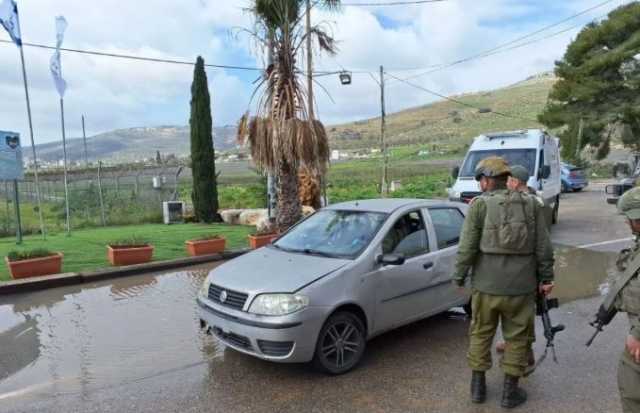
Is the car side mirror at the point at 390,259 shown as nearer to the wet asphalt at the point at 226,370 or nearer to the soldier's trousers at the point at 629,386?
the wet asphalt at the point at 226,370

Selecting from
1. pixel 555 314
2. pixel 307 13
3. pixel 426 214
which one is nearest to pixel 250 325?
pixel 426 214

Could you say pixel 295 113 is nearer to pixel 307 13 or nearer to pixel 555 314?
pixel 307 13

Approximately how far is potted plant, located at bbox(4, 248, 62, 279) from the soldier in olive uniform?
330 inches

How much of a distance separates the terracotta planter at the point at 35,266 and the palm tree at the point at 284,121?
429 cm

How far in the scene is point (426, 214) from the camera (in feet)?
17.9

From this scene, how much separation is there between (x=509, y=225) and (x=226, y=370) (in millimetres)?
2809

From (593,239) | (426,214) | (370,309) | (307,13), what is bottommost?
(593,239)

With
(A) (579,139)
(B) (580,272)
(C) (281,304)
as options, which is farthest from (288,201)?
(A) (579,139)

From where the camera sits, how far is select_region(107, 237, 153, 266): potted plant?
29.9 ft

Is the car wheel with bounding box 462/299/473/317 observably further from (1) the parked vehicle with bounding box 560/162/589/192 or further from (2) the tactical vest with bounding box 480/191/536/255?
(1) the parked vehicle with bounding box 560/162/589/192

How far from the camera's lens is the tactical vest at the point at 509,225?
3566 mm

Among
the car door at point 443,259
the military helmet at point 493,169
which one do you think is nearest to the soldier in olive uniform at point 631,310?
the military helmet at point 493,169

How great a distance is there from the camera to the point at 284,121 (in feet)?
33.9

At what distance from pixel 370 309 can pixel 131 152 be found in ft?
397
